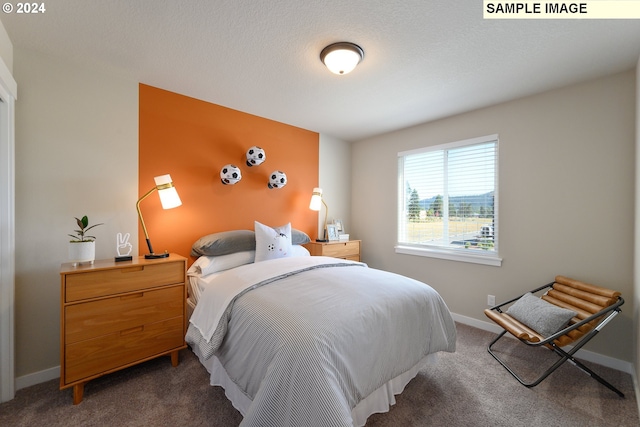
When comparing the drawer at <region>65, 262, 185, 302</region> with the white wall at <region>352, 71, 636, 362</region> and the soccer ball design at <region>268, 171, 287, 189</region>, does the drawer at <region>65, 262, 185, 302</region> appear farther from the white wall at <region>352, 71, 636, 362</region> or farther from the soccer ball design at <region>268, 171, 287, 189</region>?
the white wall at <region>352, 71, 636, 362</region>

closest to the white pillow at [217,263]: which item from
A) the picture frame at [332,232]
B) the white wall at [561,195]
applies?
the picture frame at [332,232]

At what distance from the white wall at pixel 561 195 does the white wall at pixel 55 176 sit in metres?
3.49

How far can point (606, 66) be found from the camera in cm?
211

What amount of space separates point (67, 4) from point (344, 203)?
11.5 feet

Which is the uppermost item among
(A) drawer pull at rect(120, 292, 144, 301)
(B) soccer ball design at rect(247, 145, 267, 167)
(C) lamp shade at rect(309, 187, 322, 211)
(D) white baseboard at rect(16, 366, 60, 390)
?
(B) soccer ball design at rect(247, 145, 267, 167)

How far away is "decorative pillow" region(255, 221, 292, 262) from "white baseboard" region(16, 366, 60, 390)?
67.9 inches

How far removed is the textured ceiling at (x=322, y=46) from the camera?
5.21 feet

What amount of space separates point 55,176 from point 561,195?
4.37 m

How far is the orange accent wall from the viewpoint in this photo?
2.52 m

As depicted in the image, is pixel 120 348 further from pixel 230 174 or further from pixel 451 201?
pixel 451 201

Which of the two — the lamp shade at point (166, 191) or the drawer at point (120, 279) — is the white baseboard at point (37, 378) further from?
the lamp shade at point (166, 191)

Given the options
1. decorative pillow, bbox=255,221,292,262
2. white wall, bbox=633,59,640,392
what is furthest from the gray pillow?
white wall, bbox=633,59,640,392

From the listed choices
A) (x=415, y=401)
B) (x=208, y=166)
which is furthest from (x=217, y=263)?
(x=415, y=401)

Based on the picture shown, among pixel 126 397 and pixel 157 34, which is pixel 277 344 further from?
pixel 157 34
